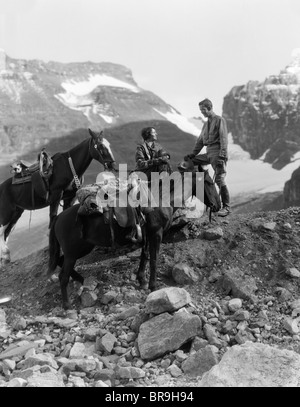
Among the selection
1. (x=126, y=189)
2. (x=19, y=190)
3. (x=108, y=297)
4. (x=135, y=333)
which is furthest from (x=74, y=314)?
(x=19, y=190)

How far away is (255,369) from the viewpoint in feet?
22.2

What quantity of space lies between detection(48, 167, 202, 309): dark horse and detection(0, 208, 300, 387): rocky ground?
1.59ft

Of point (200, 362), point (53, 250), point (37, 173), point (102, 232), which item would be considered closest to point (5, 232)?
point (37, 173)

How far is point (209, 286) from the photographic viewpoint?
9.87m

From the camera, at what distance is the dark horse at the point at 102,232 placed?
30.9 ft

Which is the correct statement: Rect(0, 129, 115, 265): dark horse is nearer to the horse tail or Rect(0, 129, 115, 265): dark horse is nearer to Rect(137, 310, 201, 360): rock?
the horse tail

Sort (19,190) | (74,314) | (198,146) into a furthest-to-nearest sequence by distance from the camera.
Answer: (19,190) → (198,146) → (74,314)

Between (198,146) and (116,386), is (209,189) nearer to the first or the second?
(198,146)

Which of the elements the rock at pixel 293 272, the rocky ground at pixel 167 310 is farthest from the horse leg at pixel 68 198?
the rock at pixel 293 272

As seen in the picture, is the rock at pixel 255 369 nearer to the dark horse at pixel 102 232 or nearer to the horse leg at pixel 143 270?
the dark horse at pixel 102 232

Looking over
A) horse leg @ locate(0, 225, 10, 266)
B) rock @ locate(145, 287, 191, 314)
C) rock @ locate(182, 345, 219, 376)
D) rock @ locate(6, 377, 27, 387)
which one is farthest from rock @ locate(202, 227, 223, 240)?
horse leg @ locate(0, 225, 10, 266)

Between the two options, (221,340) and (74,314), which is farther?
(74,314)

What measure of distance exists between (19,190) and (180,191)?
4908 millimetres

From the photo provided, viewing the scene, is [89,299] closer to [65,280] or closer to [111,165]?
[65,280]
